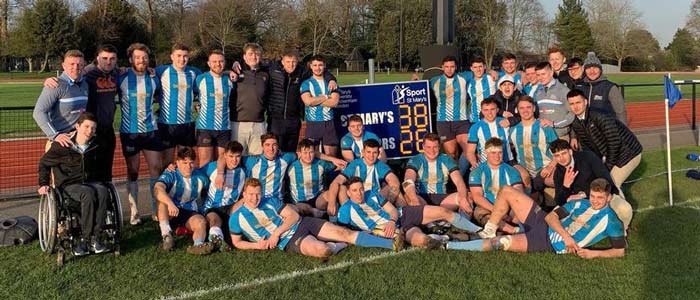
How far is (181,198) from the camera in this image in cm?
621

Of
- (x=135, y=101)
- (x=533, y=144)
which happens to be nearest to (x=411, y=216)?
(x=533, y=144)

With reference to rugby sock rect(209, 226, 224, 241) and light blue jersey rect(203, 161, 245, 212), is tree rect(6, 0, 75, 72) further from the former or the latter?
rugby sock rect(209, 226, 224, 241)

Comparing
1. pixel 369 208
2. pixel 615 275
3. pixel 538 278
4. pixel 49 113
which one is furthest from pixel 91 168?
pixel 615 275

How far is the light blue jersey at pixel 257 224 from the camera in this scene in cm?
580

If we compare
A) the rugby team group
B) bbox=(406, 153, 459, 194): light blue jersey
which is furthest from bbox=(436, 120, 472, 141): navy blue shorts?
bbox=(406, 153, 459, 194): light blue jersey

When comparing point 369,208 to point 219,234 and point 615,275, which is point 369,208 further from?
point 615,275

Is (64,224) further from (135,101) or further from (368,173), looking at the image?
(368,173)

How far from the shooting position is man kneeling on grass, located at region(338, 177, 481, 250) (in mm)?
6012

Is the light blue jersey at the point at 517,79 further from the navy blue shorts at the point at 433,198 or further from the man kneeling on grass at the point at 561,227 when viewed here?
the man kneeling on grass at the point at 561,227

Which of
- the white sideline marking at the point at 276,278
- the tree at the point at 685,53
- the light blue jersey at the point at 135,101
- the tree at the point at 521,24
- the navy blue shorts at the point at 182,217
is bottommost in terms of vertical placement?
the white sideline marking at the point at 276,278

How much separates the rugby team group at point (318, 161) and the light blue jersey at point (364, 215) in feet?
0.04

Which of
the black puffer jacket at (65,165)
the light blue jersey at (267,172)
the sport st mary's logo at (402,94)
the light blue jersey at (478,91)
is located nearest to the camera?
the black puffer jacket at (65,165)

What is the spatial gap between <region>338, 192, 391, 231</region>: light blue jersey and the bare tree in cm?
7291

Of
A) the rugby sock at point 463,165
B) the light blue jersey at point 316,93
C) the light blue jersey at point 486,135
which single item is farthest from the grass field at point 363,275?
the light blue jersey at point 316,93
